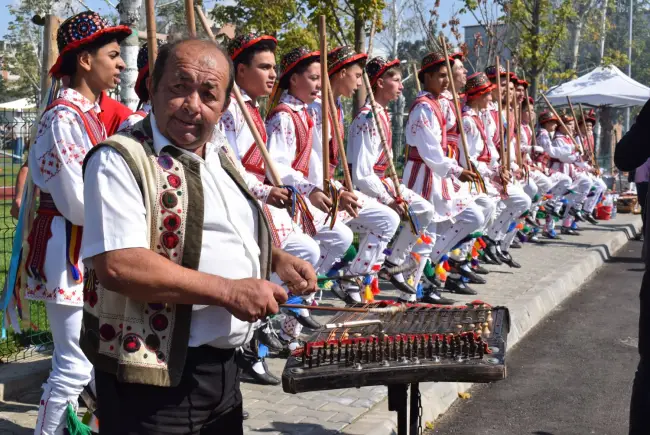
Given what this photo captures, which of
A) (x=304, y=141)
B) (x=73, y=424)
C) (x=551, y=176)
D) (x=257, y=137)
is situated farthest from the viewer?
(x=551, y=176)

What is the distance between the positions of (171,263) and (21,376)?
338cm

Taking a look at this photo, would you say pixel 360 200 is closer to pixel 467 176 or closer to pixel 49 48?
pixel 467 176

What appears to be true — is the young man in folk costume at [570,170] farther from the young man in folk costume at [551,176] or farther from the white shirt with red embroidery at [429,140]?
the white shirt with red embroidery at [429,140]

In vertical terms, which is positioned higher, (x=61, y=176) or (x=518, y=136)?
(x=61, y=176)

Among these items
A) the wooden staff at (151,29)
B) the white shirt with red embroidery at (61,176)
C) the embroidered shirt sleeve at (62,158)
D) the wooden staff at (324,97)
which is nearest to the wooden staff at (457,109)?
the wooden staff at (324,97)

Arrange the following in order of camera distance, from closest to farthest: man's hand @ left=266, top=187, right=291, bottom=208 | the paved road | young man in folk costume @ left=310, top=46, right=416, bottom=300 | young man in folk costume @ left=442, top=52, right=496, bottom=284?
1. man's hand @ left=266, top=187, right=291, bottom=208
2. the paved road
3. young man in folk costume @ left=310, top=46, right=416, bottom=300
4. young man in folk costume @ left=442, top=52, right=496, bottom=284

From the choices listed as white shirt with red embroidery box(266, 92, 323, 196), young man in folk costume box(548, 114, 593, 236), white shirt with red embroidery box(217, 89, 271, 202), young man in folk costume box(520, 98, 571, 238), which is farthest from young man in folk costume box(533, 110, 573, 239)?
white shirt with red embroidery box(217, 89, 271, 202)

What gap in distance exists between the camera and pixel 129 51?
23.7 ft

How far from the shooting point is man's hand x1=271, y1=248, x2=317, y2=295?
9.89ft

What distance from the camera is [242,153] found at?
5848 mm

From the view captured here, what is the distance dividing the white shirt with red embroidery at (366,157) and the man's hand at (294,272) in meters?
4.71

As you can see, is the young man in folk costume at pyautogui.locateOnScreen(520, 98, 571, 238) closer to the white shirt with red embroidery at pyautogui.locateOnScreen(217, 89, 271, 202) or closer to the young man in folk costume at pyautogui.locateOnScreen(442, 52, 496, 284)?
the young man in folk costume at pyautogui.locateOnScreen(442, 52, 496, 284)

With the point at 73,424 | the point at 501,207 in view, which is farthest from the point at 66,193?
the point at 501,207

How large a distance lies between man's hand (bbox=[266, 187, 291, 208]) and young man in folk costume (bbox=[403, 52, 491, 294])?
368 centimetres
